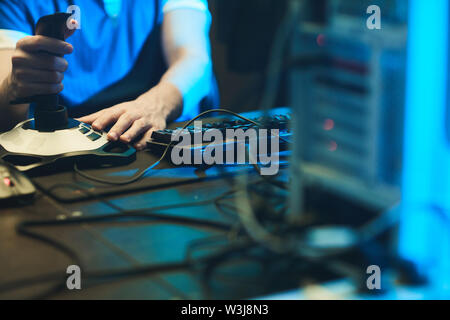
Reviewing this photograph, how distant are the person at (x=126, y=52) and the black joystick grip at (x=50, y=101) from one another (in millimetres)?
354

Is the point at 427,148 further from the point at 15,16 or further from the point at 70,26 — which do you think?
the point at 15,16

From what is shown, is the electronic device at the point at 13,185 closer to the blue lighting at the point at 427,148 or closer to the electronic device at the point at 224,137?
the electronic device at the point at 224,137

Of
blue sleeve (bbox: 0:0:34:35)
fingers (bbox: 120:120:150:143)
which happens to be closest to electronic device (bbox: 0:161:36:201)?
fingers (bbox: 120:120:150:143)

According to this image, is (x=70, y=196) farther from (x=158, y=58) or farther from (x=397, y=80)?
(x=158, y=58)

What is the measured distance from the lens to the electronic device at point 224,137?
87cm

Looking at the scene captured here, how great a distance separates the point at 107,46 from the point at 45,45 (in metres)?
0.83

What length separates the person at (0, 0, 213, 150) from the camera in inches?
55.5

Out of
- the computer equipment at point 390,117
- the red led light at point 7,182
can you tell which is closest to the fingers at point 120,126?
the red led light at point 7,182

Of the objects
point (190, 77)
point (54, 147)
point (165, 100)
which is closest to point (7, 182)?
point (54, 147)

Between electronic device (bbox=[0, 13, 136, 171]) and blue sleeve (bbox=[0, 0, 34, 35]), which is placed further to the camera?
blue sleeve (bbox=[0, 0, 34, 35])

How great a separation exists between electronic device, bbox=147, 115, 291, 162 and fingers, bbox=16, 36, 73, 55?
8.6 inches

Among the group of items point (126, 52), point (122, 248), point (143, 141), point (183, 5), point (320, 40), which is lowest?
point (122, 248)

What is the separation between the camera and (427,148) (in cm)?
43

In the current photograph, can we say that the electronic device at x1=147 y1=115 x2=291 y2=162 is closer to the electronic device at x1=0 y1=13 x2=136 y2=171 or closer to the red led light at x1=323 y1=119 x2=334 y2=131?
the electronic device at x1=0 y1=13 x2=136 y2=171
